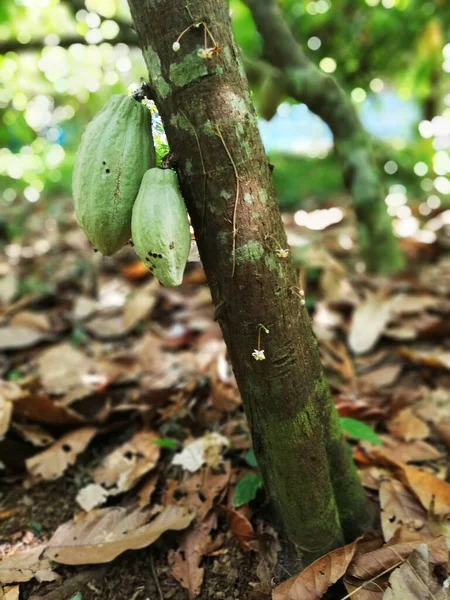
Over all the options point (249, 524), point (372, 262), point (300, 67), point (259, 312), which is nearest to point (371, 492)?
point (249, 524)

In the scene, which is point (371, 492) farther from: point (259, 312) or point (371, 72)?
point (371, 72)

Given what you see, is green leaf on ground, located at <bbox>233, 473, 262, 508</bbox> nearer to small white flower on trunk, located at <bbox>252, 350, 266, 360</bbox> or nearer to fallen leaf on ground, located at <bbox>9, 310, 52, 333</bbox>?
small white flower on trunk, located at <bbox>252, 350, 266, 360</bbox>

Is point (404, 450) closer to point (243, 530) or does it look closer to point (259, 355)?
point (243, 530)

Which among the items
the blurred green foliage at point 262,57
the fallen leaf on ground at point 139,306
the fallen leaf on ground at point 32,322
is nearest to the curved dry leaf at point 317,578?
the fallen leaf on ground at point 139,306

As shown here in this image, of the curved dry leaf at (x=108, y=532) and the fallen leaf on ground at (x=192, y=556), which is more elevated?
the curved dry leaf at (x=108, y=532)

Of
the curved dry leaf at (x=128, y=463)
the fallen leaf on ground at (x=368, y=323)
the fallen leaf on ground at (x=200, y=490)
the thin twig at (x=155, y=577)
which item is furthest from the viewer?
the fallen leaf on ground at (x=368, y=323)

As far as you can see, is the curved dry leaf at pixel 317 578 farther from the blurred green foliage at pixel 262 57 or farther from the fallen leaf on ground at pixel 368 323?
the blurred green foliage at pixel 262 57

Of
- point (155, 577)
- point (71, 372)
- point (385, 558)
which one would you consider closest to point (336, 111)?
point (71, 372)
